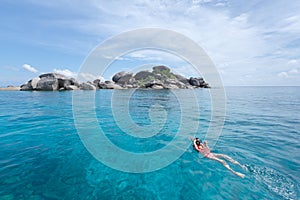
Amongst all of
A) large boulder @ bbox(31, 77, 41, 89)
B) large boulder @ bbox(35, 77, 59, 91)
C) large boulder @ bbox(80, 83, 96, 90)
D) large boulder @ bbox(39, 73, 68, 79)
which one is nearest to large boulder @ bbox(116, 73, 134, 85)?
large boulder @ bbox(80, 83, 96, 90)

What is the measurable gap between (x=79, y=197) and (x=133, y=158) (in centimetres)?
324

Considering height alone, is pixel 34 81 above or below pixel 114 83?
below

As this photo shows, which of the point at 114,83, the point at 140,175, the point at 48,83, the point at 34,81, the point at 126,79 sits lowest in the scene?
the point at 140,175

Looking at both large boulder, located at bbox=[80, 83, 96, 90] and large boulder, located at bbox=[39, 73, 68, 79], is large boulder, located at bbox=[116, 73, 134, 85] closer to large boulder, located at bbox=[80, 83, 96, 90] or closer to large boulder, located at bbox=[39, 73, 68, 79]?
large boulder, located at bbox=[80, 83, 96, 90]

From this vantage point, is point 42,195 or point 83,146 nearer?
point 42,195

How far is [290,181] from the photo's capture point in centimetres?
599

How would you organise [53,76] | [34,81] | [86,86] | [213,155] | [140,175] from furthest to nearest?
[86,86] < [53,76] < [34,81] < [213,155] < [140,175]

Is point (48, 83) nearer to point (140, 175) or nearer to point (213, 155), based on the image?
point (140, 175)

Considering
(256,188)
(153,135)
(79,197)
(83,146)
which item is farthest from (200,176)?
(83,146)

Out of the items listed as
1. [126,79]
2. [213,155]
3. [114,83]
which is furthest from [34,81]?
[213,155]

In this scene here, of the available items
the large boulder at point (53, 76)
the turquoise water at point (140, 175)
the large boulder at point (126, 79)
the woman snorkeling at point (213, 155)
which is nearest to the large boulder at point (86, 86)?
the large boulder at point (53, 76)

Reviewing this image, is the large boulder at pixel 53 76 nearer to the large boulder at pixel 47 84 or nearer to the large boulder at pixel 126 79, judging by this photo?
the large boulder at pixel 47 84

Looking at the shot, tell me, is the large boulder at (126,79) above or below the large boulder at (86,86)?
above

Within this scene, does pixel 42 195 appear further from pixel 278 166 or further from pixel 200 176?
pixel 278 166
